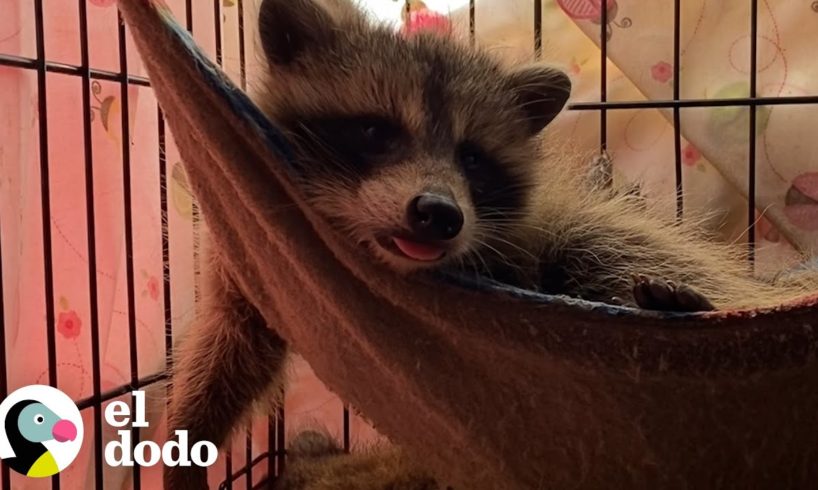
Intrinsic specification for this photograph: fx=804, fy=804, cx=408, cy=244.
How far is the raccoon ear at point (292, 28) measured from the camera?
1.13m

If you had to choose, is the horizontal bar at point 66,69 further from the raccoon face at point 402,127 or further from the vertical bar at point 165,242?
the raccoon face at point 402,127

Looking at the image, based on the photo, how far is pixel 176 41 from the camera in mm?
890

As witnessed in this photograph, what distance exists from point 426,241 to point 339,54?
389mm

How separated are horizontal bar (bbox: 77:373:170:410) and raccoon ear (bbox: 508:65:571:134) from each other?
883mm

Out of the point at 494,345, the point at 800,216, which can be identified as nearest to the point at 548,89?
the point at 494,345

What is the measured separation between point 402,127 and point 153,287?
933 millimetres

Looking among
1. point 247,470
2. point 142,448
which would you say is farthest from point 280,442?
point 142,448

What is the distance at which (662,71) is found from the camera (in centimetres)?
190

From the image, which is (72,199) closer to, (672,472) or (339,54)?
(339,54)

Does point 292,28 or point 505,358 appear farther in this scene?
point 292,28

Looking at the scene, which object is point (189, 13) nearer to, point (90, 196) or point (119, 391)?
point (90, 196)

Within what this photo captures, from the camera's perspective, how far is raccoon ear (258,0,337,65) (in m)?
1.13

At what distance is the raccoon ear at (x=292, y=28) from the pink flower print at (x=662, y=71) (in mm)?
1016

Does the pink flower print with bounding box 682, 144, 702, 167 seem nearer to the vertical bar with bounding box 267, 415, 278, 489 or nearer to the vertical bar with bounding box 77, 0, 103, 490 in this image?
the vertical bar with bounding box 267, 415, 278, 489
